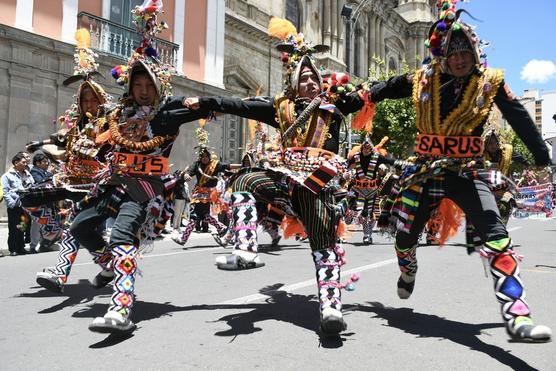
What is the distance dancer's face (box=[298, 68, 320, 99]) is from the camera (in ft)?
13.6

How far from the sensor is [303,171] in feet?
12.5

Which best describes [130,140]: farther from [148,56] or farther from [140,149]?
[148,56]

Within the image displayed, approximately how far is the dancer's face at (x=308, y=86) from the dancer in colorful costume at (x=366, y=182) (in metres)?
6.22

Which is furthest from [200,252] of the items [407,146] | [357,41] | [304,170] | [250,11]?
[357,41]

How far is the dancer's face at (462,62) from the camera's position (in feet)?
12.4

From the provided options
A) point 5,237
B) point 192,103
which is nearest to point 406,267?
point 192,103

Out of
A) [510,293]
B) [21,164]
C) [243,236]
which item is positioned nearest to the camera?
[510,293]

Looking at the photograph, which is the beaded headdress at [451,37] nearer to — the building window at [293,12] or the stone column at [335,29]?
the building window at [293,12]

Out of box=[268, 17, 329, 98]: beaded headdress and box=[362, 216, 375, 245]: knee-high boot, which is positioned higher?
box=[268, 17, 329, 98]: beaded headdress

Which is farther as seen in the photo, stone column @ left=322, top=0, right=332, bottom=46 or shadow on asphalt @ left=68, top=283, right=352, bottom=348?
stone column @ left=322, top=0, right=332, bottom=46

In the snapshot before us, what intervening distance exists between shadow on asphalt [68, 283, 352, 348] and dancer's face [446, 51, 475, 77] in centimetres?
213

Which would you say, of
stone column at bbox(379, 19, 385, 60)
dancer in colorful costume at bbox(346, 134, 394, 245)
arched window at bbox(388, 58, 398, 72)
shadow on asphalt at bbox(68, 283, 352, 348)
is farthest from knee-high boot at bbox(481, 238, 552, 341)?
arched window at bbox(388, 58, 398, 72)

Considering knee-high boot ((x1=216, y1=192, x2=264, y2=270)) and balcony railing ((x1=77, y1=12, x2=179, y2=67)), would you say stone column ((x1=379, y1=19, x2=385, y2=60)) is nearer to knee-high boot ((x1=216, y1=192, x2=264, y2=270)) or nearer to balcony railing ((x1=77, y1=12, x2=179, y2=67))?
balcony railing ((x1=77, y1=12, x2=179, y2=67))

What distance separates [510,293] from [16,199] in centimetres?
870
